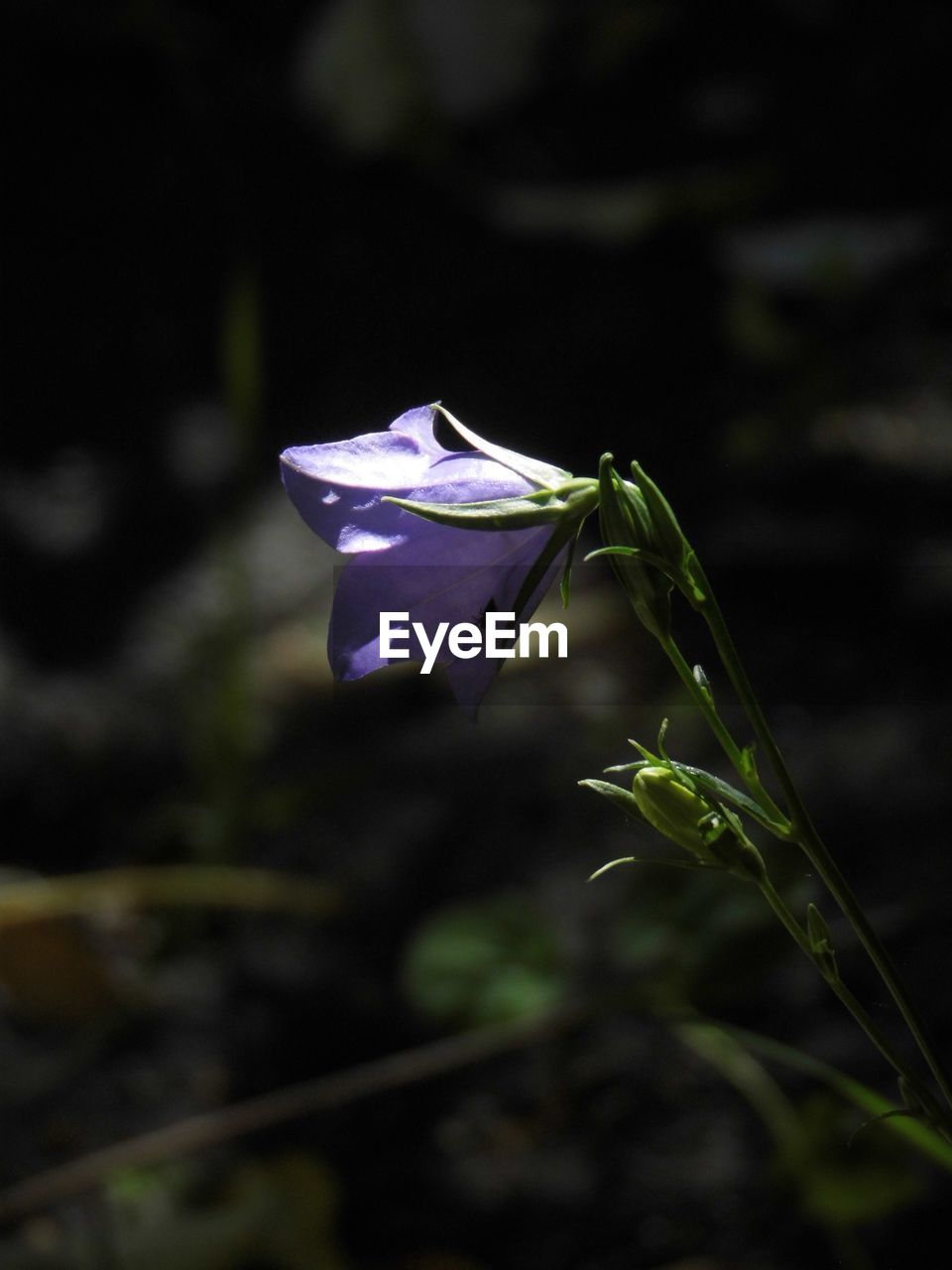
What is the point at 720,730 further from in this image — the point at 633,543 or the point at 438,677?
the point at 438,677

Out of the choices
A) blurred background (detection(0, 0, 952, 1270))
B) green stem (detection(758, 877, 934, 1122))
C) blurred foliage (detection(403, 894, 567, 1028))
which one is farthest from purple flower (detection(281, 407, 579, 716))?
blurred foliage (detection(403, 894, 567, 1028))

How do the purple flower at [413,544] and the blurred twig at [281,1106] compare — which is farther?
the blurred twig at [281,1106]

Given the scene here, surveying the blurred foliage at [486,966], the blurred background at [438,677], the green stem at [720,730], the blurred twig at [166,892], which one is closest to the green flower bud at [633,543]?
the green stem at [720,730]

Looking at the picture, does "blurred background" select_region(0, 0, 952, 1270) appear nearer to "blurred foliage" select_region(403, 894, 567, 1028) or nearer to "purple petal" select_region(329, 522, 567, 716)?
"blurred foliage" select_region(403, 894, 567, 1028)

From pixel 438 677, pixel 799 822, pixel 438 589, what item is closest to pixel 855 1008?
pixel 799 822

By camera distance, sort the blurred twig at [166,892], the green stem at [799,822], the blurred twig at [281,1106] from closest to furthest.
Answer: the green stem at [799,822]
the blurred twig at [281,1106]
the blurred twig at [166,892]

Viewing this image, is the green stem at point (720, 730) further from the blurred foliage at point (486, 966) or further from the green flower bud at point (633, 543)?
the blurred foliage at point (486, 966)

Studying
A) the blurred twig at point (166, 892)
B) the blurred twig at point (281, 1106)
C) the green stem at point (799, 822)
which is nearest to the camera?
the green stem at point (799, 822)
